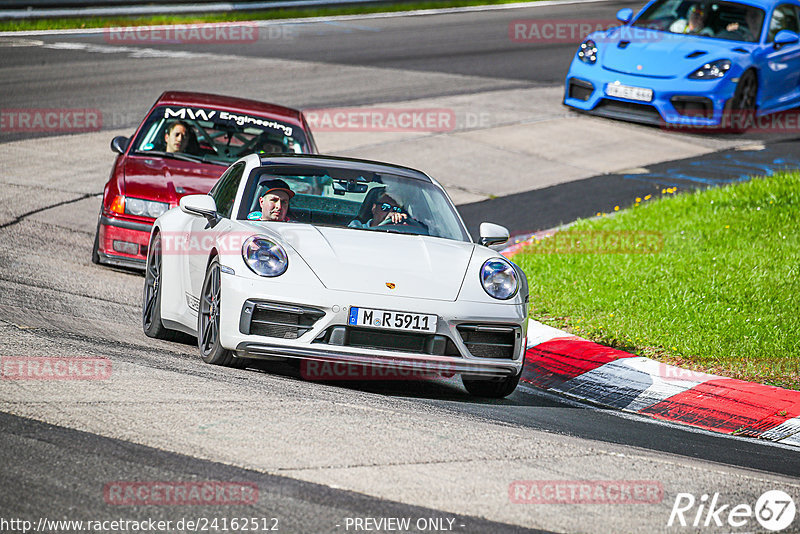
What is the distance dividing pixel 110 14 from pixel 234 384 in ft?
60.9

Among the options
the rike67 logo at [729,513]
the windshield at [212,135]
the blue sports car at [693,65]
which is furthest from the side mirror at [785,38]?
the rike67 logo at [729,513]

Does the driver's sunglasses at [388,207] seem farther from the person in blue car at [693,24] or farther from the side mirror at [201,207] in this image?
the person in blue car at [693,24]

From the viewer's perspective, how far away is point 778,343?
8383 millimetres

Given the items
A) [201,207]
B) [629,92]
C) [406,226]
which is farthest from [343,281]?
[629,92]

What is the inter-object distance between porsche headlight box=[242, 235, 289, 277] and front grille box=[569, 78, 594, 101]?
421 inches

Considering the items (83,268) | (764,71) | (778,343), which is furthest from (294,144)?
(764,71)

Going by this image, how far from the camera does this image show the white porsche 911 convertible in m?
6.45

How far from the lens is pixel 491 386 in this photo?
7219 mm

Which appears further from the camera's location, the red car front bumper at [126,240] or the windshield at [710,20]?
the windshield at [710,20]

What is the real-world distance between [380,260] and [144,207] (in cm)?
365

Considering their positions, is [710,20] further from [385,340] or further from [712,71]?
[385,340]

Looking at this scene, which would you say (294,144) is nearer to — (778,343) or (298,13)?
(778,343)

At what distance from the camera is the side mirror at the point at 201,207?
741cm

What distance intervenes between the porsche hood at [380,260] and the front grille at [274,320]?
0.77ft
